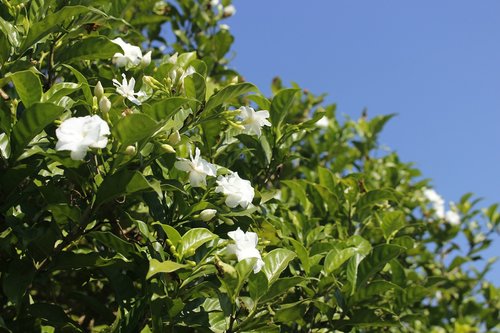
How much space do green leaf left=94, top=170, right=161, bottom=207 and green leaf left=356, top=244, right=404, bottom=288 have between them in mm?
921

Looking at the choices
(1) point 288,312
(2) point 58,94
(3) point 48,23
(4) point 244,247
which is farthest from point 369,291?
(3) point 48,23

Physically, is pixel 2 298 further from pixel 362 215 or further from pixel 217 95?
pixel 362 215

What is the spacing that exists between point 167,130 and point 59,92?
1.09ft

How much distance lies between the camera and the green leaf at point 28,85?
1.46 metres

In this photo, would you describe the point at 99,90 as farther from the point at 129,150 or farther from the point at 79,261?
the point at 79,261

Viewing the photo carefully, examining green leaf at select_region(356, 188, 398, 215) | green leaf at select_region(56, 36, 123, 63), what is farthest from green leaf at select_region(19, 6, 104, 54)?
green leaf at select_region(356, 188, 398, 215)

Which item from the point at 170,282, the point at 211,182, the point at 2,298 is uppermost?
the point at 211,182

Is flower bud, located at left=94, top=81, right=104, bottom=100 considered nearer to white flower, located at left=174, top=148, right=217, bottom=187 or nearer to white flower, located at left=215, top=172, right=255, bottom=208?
white flower, located at left=174, top=148, right=217, bottom=187

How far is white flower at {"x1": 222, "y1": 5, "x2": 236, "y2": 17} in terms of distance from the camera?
366 centimetres

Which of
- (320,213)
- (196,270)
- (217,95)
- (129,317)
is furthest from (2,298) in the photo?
(320,213)

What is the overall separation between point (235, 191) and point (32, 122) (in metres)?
0.61

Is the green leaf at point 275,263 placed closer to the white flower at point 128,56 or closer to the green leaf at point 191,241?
the green leaf at point 191,241

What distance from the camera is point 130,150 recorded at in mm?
1445

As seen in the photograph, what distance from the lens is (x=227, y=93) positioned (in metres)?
1.67
